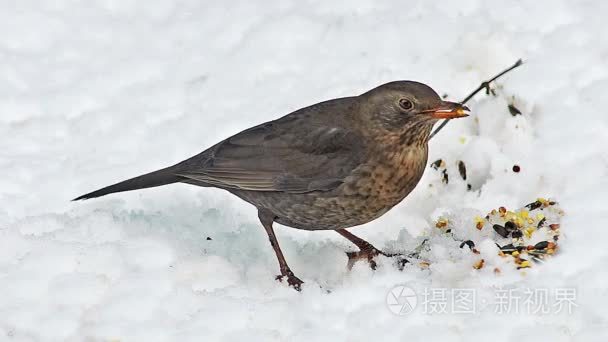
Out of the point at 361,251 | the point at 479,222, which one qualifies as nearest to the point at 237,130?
the point at 361,251

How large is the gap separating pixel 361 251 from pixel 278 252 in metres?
0.43

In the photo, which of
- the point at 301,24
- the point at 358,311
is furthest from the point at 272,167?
the point at 301,24

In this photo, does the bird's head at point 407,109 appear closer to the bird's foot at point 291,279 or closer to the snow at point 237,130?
the snow at point 237,130

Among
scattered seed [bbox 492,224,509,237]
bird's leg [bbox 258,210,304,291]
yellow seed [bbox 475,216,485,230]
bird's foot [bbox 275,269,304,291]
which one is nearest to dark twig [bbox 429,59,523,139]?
yellow seed [bbox 475,216,485,230]

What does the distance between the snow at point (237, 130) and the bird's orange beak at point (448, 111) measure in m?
0.68

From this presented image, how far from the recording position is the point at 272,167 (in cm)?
555

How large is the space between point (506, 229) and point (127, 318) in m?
1.94

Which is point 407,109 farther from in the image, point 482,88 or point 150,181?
point 150,181

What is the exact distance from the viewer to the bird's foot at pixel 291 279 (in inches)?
209

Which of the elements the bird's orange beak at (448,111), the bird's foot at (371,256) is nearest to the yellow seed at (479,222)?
the bird's foot at (371,256)

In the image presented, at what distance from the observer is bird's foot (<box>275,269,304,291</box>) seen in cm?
531

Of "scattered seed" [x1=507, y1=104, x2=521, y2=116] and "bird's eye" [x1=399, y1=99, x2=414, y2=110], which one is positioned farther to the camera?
"scattered seed" [x1=507, y1=104, x2=521, y2=116]

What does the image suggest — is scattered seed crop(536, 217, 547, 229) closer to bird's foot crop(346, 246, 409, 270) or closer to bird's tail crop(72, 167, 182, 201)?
bird's foot crop(346, 246, 409, 270)

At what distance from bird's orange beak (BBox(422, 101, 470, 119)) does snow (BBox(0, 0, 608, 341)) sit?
0.68 m
